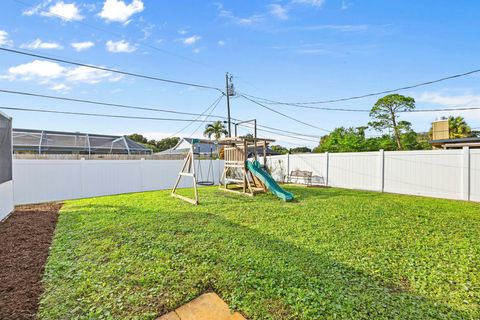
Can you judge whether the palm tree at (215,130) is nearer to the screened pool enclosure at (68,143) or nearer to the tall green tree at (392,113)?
the screened pool enclosure at (68,143)

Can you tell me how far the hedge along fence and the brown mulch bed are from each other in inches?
13.3

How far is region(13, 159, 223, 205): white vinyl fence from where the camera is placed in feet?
25.4

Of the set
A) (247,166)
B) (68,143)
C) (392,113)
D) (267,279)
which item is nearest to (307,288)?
(267,279)

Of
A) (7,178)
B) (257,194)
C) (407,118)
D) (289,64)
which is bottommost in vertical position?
(257,194)

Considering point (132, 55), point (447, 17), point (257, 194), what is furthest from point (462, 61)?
point (132, 55)

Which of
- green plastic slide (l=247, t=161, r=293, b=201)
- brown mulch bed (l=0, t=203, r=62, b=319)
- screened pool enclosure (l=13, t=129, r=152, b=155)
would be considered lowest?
brown mulch bed (l=0, t=203, r=62, b=319)

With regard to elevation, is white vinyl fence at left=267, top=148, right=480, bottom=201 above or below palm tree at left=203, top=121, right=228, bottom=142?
below

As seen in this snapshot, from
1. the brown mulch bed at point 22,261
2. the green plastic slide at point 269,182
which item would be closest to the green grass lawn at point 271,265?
the brown mulch bed at point 22,261

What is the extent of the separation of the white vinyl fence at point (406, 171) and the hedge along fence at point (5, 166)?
34.4 ft

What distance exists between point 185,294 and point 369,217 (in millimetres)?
4180

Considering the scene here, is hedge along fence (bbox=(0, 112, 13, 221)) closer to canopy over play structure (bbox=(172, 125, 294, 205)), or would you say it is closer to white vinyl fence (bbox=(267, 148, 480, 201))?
canopy over play structure (bbox=(172, 125, 294, 205))

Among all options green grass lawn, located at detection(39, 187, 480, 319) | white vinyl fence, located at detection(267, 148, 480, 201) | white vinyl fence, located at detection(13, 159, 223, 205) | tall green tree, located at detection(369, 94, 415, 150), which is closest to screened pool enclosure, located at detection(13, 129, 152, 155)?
white vinyl fence, located at detection(13, 159, 223, 205)

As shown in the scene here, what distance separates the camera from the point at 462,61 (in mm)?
9227

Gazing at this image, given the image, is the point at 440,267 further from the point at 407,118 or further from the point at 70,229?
the point at 407,118
